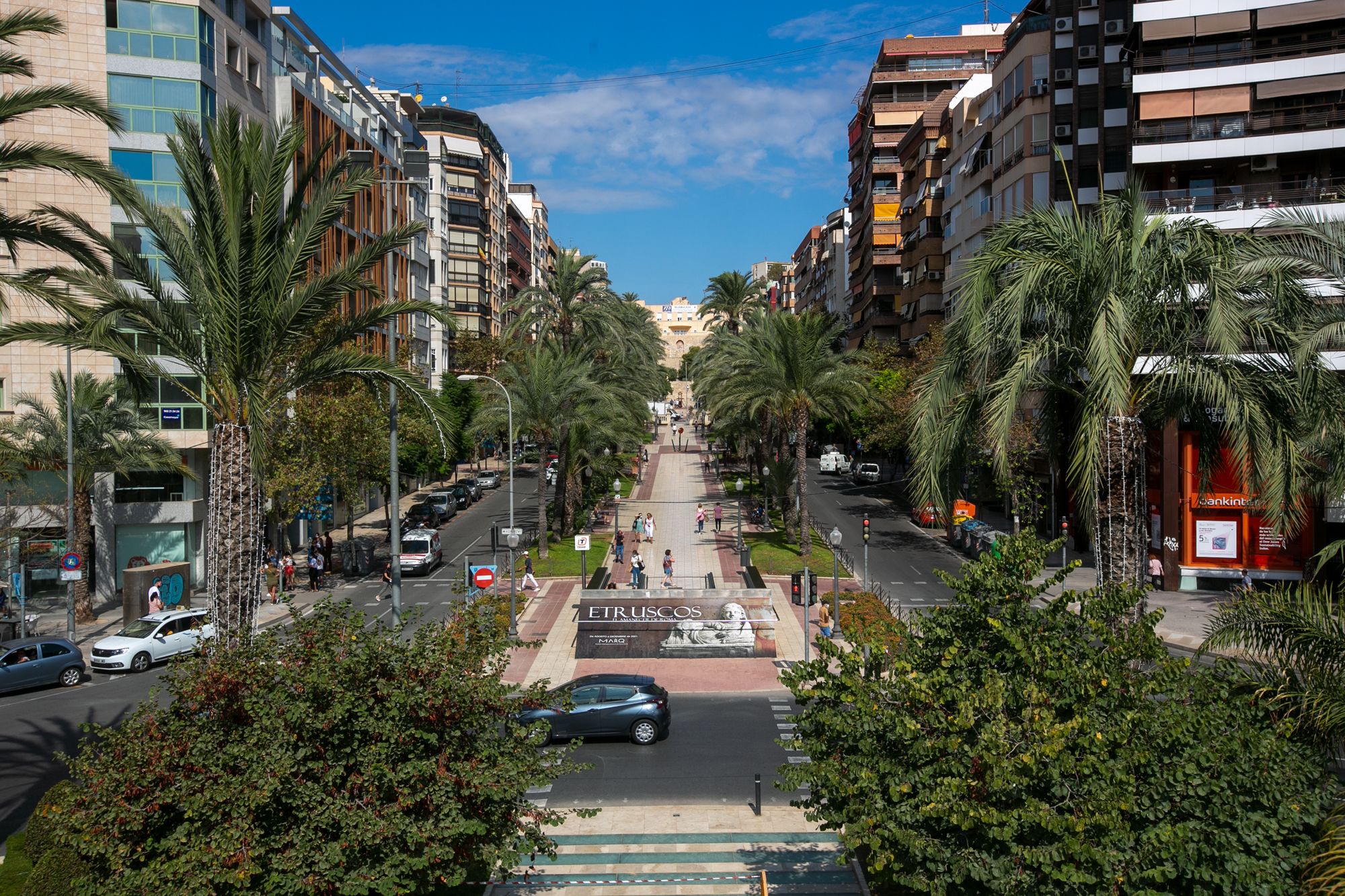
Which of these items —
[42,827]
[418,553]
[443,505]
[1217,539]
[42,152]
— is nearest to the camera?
[42,827]

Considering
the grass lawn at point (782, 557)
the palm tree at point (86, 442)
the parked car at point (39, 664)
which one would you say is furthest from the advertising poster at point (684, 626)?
the palm tree at point (86, 442)

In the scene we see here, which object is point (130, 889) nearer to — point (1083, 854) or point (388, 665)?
point (388, 665)

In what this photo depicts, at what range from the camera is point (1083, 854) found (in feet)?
23.2

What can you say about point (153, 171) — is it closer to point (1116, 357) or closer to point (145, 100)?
point (145, 100)

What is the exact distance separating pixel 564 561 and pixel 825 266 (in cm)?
7698

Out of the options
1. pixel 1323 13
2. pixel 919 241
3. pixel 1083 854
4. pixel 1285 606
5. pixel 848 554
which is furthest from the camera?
pixel 919 241

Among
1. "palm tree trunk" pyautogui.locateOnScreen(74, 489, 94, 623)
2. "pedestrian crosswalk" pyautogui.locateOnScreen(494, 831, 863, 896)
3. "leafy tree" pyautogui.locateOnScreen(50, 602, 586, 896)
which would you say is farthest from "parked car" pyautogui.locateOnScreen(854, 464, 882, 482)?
"leafy tree" pyautogui.locateOnScreen(50, 602, 586, 896)

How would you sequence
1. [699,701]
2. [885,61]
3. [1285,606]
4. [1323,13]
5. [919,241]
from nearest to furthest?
[1285,606]
[699,701]
[1323,13]
[919,241]
[885,61]

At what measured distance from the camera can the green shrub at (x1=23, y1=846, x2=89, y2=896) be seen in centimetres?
894

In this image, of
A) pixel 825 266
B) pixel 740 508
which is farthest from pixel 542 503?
pixel 825 266

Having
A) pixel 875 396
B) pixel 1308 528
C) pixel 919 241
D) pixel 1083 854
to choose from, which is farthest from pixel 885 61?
pixel 1083 854

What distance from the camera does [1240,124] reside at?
33062mm

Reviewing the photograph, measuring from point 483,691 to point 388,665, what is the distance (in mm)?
873

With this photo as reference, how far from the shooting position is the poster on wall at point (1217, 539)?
32750mm
